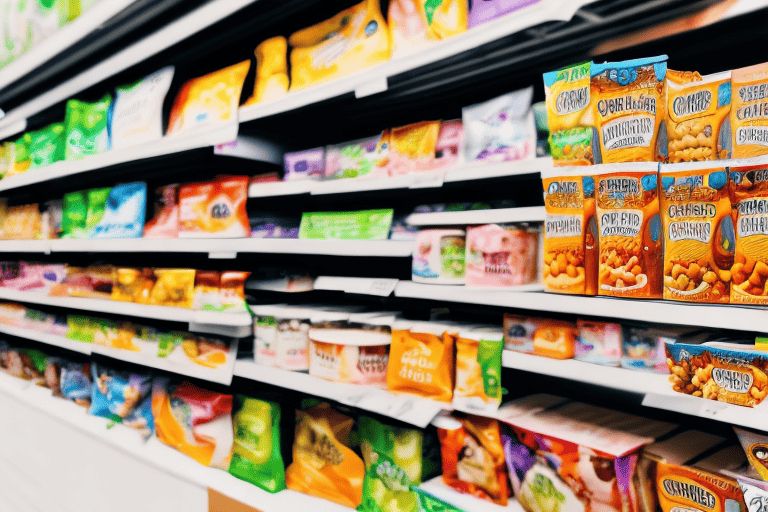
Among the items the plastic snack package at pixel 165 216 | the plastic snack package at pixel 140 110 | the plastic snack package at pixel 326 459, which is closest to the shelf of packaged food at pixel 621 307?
the plastic snack package at pixel 326 459

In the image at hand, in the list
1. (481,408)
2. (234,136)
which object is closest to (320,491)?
(481,408)

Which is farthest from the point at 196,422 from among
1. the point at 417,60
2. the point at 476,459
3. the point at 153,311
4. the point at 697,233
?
the point at 697,233

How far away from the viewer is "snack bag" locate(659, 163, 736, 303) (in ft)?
3.32

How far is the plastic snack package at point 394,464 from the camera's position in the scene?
1544mm

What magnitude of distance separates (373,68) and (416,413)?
97 centimetres

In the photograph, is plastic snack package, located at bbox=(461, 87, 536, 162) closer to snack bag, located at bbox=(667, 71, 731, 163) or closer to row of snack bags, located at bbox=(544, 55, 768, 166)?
row of snack bags, located at bbox=(544, 55, 768, 166)

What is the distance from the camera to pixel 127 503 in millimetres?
2160

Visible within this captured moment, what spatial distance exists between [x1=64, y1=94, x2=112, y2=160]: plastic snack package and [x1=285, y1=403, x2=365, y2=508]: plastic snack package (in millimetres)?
1629

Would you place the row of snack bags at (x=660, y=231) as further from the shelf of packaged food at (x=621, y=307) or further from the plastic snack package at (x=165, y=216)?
the plastic snack package at (x=165, y=216)

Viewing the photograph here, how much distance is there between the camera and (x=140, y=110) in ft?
7.34

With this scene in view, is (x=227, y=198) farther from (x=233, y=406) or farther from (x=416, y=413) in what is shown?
(x=416, y=413)

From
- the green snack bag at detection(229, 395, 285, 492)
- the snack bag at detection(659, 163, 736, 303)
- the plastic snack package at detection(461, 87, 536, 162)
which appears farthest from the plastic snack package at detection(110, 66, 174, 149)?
the snack bag at detection(659, 163, 736, 303)

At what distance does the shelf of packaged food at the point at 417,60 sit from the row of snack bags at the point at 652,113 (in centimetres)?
14

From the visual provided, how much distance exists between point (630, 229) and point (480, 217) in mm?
380
